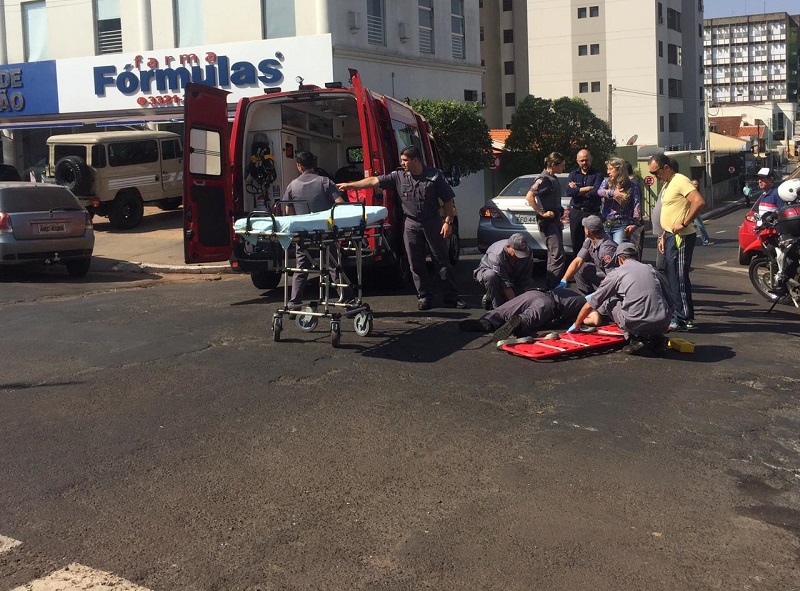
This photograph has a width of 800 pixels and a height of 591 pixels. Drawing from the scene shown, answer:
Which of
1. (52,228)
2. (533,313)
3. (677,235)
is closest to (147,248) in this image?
(52,228)

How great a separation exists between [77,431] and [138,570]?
2.11 meters

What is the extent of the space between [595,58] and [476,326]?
61665 millimetres

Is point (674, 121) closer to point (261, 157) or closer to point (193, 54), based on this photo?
point (193, 54)

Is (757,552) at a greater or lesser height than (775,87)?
lesser

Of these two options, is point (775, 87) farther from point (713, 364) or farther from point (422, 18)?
point (713, 364)

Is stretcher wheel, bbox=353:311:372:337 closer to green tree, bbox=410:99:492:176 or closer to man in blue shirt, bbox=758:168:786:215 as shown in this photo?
man in blue shirt, bbox=758:168:786:215

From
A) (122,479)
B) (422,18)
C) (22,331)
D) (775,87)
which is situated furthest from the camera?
(775,87)

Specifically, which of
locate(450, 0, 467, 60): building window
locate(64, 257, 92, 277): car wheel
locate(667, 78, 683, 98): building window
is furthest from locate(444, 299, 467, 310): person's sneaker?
locate(667, 78, 683, 98): building window

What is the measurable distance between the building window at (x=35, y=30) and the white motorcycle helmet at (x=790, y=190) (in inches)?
855

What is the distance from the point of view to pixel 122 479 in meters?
4.75

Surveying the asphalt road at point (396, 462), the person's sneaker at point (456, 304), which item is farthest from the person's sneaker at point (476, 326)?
the person's sneaker at point (456, 304)

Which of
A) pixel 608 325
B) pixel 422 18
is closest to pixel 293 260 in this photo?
pixel 608 325

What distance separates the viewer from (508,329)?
7.73 metres

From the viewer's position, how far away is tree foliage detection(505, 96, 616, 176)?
981 inches
